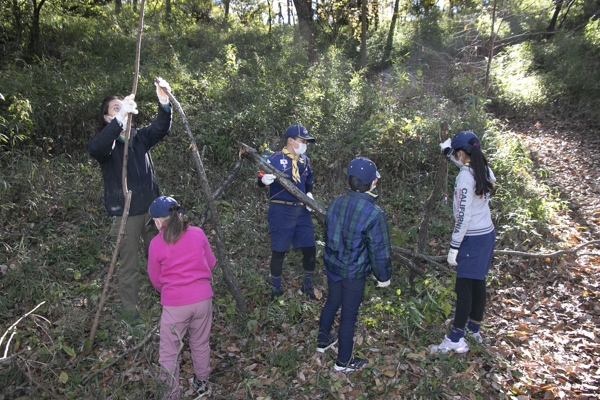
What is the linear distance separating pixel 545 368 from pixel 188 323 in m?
3.33

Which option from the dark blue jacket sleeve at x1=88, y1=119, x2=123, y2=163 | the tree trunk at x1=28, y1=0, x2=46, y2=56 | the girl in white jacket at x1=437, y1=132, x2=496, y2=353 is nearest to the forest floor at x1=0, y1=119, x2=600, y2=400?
the girl in white jacket at x1=437, y1=132, x2=496, y2=353

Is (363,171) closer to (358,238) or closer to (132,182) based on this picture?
(358,238)

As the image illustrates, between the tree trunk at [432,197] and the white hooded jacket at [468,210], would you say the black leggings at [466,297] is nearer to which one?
the white hooded jacket at [468,210]

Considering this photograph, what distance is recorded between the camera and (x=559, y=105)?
9.72m

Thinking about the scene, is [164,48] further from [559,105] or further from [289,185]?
[559,105]

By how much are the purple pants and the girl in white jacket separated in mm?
2249

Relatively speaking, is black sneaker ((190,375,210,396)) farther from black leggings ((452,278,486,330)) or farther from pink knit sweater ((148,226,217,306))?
black leggings ((452,278,486,330))

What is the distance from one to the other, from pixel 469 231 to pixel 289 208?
1.92 m

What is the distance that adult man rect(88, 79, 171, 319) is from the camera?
12.5 feet

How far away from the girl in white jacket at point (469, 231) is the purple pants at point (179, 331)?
225cm

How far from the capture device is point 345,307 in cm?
348

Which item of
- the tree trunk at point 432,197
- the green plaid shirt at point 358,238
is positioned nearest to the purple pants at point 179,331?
the green plaid shirt at point 358,238

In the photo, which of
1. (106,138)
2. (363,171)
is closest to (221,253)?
(106,138)

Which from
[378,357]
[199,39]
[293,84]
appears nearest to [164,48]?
[199,39]
